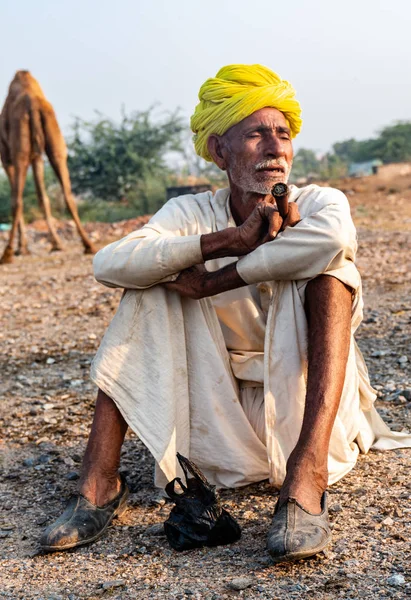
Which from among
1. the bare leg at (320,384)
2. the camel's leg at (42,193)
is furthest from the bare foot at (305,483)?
the camel's leg at (42,193)

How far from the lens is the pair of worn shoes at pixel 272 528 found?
2.17m

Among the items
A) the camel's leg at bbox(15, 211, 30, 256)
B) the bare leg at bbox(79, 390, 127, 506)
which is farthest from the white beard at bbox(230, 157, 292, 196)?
the camel's leg at bbox(15, 211, 30, 256)

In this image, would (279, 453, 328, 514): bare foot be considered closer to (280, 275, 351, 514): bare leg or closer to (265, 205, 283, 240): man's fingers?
(280, 275, 351, 514): bare leg

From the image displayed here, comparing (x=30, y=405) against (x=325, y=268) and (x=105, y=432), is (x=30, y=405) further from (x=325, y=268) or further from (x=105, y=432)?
(x=325, y=268)

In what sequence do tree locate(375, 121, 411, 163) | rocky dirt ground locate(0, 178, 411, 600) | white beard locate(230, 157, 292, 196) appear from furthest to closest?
tree locate(375, 121, 411, 163) < white beard locate(230, 157, 292, 196) < rocky dirt ground locate(0, 178, 411, 600)

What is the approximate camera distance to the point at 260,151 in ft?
9.52

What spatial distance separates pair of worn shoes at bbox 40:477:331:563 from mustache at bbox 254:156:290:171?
1143 mm

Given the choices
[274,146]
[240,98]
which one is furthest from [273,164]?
[240,98]

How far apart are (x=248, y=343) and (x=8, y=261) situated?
24.5 ft

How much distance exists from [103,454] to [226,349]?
0.55 meters

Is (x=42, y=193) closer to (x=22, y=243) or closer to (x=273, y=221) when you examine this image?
(x=22, y=243)

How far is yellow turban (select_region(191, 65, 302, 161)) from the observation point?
2918 millimetres

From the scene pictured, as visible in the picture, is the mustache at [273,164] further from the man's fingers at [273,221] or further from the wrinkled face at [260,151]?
the man's fingers at [273,221]

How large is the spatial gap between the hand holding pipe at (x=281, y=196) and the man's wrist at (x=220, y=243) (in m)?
0.16
